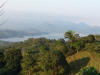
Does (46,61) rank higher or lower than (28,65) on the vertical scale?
higher

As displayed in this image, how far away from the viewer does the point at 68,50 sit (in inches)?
1391

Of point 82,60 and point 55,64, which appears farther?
point 82,60

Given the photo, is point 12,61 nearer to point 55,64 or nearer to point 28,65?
point 28,65

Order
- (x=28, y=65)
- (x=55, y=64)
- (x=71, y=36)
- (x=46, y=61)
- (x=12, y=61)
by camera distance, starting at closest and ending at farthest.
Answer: (x=55, y=64), (x=46, y=61), (x=28, y=65), (x=12, y=61), (x=71, y=36)

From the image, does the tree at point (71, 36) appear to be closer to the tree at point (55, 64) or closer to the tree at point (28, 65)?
the tree at point (55, 64)

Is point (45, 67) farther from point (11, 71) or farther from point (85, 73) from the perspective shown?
point (85, 73)

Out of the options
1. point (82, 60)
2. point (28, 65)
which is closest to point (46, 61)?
point (28, 65)

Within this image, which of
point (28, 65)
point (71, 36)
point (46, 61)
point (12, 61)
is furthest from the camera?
point (71, 36)

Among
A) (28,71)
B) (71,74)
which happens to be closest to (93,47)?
(71,74)

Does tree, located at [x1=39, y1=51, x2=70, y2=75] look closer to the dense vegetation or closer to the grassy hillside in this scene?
the dense vegetation

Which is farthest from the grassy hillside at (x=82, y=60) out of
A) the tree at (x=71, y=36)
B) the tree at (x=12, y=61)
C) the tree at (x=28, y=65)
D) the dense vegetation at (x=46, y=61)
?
the tree at (x=12, y=61)

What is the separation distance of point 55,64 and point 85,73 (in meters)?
9.33

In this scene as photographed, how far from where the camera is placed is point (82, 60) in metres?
30.2

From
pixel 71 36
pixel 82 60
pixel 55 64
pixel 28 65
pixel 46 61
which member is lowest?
pixel 82 60
